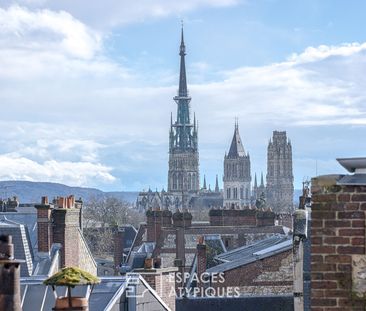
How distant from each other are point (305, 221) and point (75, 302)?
228 inches

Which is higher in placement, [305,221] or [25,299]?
[305,221]

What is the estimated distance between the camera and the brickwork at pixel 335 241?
801 centimetres

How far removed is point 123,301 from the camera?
22203mm

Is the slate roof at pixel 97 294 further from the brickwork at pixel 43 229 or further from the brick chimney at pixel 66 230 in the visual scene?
the brick chimney at pixel 66 230

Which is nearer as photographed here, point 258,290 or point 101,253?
point 258,290

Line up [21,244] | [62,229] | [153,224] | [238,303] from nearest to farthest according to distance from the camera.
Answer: [238,303], [21,244], [62,229], [153,224]

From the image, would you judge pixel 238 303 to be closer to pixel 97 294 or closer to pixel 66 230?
pixel 66 230

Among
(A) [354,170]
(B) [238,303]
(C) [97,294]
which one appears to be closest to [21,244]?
(B) [238,303]

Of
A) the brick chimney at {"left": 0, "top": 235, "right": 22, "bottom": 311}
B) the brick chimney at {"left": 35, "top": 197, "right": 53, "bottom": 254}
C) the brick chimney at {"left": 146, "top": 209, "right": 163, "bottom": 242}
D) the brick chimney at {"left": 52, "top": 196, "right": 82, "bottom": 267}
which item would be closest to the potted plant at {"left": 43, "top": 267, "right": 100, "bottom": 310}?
the brick chimney at {"left": 0, "top": 235, "right": 22, "bottom": 311}

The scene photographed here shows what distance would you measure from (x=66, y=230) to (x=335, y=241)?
22.7m

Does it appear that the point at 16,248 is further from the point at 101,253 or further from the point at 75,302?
the point at 101,253

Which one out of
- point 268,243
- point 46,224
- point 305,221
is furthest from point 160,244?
point 305,221

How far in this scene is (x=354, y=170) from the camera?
8219 millimetres

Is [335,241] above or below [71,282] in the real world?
above
